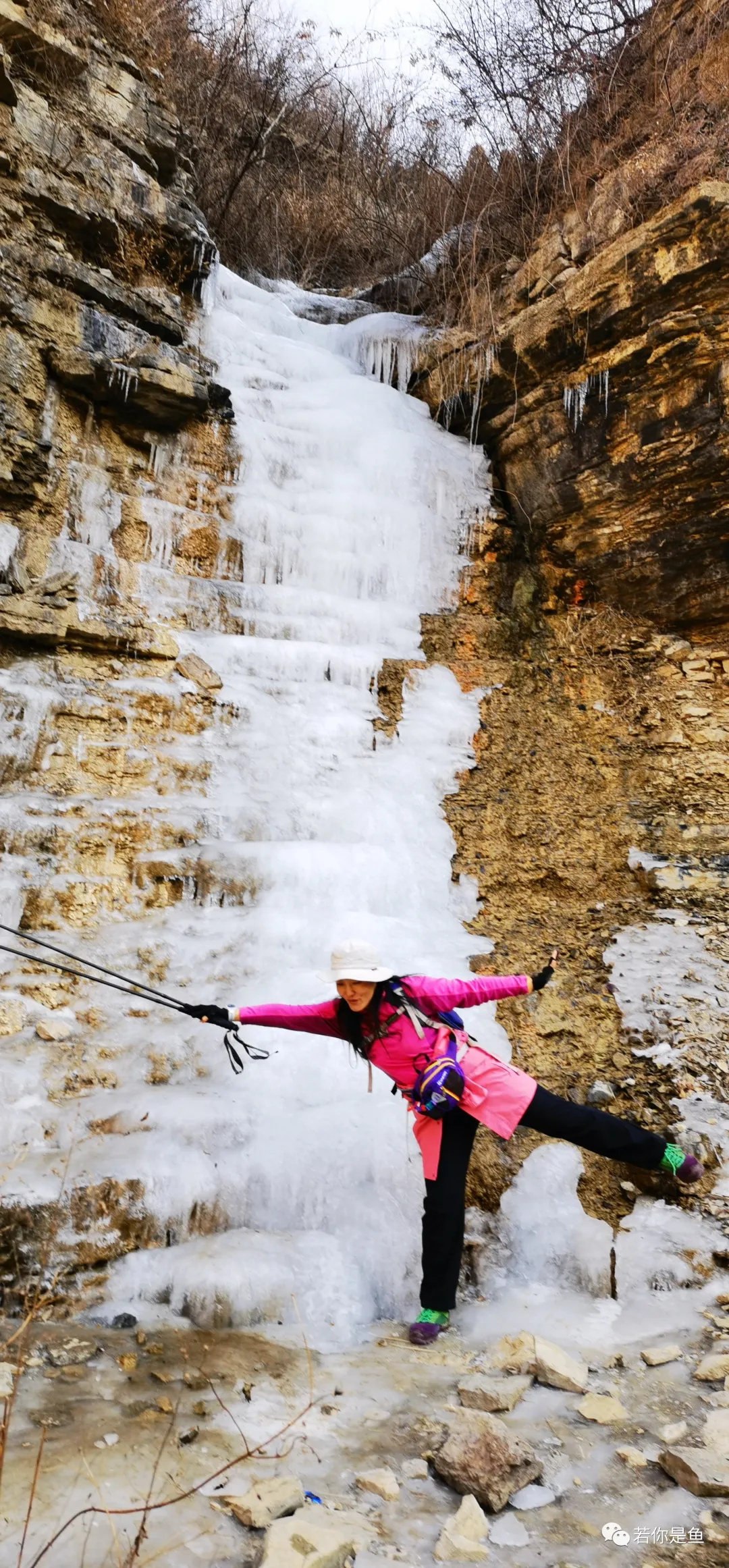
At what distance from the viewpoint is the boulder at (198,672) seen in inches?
230

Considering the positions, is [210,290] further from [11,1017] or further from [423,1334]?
[423,1334]

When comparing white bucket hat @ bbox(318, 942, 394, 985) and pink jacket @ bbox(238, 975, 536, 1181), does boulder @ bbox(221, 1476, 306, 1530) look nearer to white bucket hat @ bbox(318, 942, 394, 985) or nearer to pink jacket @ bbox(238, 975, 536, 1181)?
pink jacket @ bbox(238, 975, 536, 1181)

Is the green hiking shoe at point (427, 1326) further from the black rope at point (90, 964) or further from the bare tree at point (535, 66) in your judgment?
the bare tree at point (535, 66)

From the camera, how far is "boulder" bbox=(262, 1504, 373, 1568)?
5.14 feet

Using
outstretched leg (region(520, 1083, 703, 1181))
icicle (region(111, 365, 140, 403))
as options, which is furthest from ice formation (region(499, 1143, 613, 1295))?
icicle (region(111, 365, 140, 403))

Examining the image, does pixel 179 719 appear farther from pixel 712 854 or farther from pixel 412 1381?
pixel 412 1381

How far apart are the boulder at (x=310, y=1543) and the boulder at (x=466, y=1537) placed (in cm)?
15

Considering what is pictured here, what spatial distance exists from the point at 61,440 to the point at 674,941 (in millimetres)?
5188

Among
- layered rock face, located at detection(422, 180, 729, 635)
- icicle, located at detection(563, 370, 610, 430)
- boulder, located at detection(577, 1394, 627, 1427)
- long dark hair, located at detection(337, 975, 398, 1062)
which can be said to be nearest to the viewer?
boulder, located at detection(577, 1394, 627, 1427)

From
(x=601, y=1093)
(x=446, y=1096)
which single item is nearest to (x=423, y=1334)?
(x=446, y=1096)

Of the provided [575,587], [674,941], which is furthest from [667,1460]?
[575,587]

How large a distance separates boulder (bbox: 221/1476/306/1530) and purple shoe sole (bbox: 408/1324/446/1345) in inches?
41.1

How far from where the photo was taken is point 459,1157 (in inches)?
122

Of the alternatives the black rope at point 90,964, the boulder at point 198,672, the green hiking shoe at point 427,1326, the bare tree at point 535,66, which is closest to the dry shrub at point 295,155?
the bare tree at point 535,66
